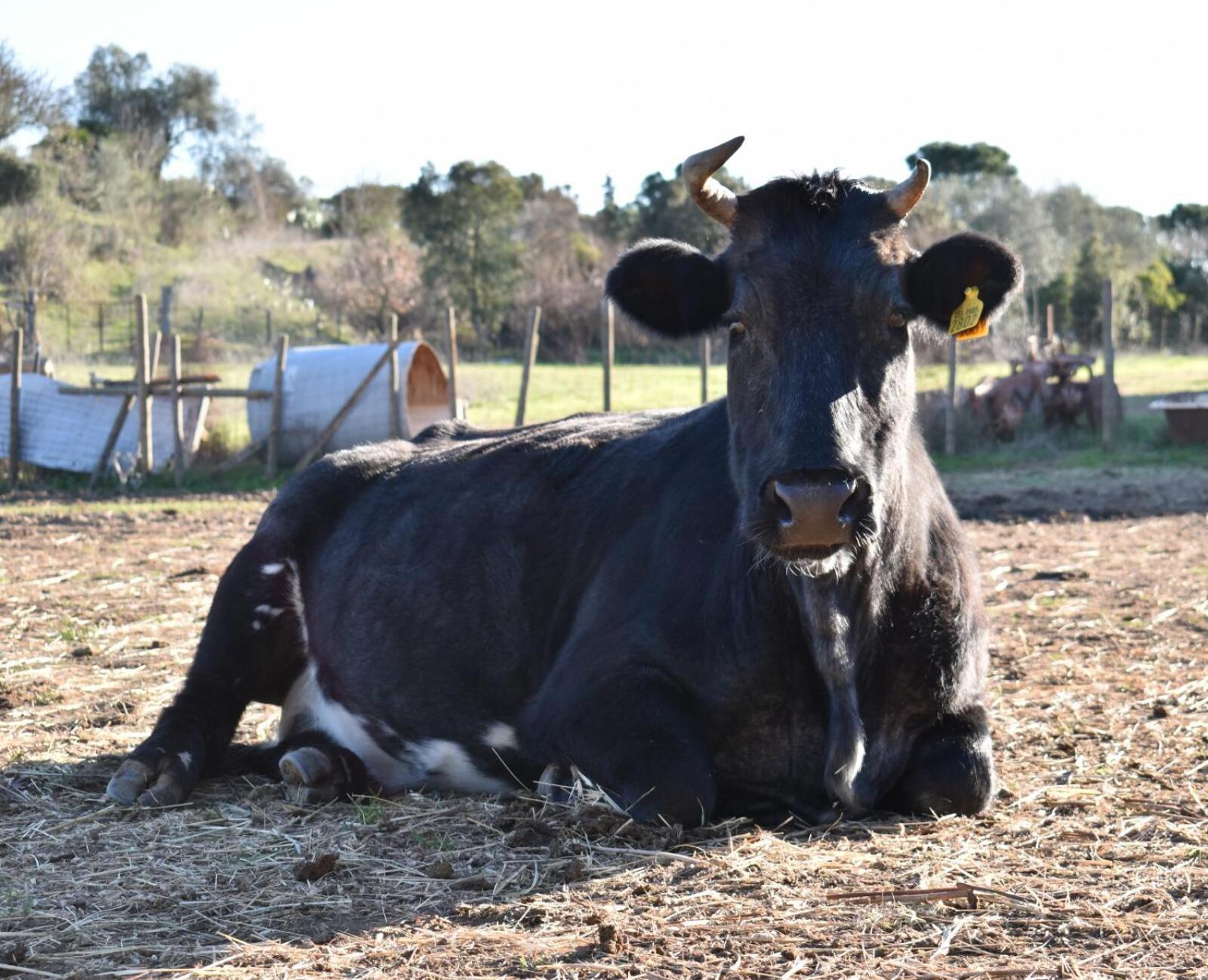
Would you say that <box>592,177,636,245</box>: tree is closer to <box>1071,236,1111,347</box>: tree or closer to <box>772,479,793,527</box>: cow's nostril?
<box>1071,236,1111,347</box>: tree

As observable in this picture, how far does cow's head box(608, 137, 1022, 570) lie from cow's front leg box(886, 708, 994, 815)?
2.86ft

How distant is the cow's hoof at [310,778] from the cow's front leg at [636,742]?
2.89 feet

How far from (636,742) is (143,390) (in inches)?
718

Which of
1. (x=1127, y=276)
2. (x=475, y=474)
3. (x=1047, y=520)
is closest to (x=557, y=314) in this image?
(x=1127, y=276)

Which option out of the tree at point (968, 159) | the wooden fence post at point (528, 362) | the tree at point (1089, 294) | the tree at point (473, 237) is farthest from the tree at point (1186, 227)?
the wooden fence post at point (528, 362)

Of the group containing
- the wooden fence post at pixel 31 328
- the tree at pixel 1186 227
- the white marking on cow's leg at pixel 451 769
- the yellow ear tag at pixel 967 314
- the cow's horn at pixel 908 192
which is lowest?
the white marking on cow's leg at pixel 451 769

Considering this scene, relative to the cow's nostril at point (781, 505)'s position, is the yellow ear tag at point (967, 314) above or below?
above

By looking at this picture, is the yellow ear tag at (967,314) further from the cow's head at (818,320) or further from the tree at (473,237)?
the tree at (473,237)

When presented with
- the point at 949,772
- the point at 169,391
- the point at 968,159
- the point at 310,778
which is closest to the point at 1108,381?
the point at 169,391

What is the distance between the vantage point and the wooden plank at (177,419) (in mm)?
20781

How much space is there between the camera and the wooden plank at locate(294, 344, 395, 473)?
21875 millimetres

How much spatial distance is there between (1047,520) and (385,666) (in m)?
10.4

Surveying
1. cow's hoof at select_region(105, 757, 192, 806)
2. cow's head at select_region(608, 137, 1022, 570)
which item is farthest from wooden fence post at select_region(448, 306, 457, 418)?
cow's head at select_region(608, 137, 1022, 570)

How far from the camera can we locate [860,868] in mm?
4008
